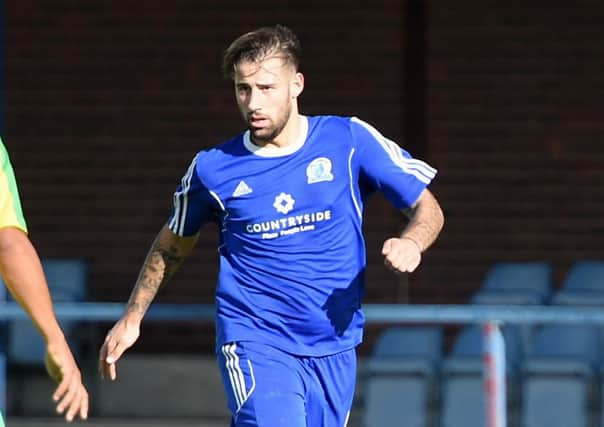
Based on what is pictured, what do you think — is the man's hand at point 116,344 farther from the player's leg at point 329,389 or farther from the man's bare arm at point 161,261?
the player's leg at point 329,389

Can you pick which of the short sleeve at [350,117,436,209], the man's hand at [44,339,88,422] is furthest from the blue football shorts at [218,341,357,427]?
the man's hand at [44,339,88,422]

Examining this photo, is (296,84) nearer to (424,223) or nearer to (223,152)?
(223,152)

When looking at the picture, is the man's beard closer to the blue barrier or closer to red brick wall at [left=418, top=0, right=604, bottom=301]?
the blue barrier

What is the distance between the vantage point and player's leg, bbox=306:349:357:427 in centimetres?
559

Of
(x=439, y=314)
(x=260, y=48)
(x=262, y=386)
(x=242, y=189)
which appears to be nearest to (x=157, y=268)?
(x=242, y=189)

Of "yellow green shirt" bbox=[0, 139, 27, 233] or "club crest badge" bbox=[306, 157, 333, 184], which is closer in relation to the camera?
"yellow green shirt" bbox=[0, 139, 27, 233]

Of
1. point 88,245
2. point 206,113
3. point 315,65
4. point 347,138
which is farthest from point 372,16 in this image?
point 347,138

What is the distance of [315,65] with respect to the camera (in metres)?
10.5

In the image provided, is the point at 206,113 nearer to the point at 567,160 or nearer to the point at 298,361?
the point at 567,160

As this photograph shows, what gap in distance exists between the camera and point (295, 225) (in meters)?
5.58

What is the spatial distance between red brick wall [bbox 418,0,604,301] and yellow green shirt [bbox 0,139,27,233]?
6381 mm

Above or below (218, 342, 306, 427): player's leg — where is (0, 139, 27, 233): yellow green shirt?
above

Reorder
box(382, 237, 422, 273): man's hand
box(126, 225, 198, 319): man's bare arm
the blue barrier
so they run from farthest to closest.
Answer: the blue barrier < box(126, 225, 198, 319): man's bare arm < box(382, 237, 422, 273): man's hand

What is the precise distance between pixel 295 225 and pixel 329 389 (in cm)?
55
